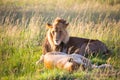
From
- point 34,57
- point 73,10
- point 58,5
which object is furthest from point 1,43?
point 58,5

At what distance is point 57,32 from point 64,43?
1.39 feet

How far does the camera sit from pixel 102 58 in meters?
10.9

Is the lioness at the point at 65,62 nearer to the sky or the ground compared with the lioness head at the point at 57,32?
nearer to the ground

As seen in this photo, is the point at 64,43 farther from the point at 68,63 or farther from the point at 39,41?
the point at 68,63

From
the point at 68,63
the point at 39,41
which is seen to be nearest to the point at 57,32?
the point at 39,41

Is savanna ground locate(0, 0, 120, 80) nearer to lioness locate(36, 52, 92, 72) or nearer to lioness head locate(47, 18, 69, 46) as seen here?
lioness locate(36, 52, 92, 72)

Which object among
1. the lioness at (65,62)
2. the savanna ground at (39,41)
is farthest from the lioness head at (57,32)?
the lioness at (65,62)

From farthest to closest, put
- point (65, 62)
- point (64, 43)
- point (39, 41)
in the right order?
point (39, 41) → point (64, 43) → point (65, 62)

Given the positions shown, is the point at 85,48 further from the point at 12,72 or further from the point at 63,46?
the point at 12,72

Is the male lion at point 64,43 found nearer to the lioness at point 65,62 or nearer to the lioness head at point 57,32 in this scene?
the lioness head at point 57,32

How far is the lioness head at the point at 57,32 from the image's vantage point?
10898 mm

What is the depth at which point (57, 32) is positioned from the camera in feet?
35.8

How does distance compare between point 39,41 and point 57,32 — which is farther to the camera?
point 39,41

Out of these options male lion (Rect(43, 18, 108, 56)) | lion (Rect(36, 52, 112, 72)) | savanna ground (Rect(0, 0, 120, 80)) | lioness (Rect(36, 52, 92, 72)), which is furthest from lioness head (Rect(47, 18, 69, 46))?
lion (Rect(36, 52, 112, 72))
